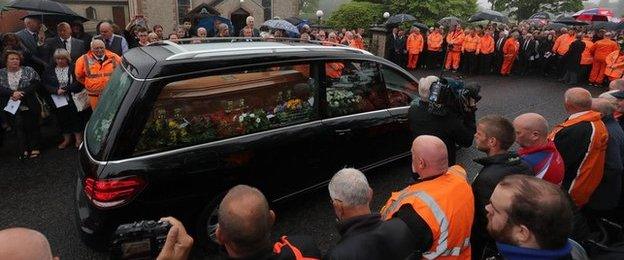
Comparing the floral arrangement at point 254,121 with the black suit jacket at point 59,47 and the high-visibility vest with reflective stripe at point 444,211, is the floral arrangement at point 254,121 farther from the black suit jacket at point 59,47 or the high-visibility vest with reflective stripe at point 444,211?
the black suit jacket at point 59,47

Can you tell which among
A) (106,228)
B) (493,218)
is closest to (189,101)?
(106,228)

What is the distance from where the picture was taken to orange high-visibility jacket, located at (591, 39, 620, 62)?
11320mm

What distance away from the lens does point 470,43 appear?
1341cm

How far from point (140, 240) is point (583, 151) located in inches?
135

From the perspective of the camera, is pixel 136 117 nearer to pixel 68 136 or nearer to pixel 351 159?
pixel 351 159

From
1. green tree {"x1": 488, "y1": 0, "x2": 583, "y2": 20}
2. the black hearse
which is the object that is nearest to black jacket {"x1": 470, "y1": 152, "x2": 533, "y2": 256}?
the black hearse

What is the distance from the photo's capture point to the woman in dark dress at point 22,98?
5418 millimetres

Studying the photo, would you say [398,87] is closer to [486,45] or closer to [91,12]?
[486,45]

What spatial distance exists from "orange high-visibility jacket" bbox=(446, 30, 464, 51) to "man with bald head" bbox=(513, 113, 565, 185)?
11.6 metres

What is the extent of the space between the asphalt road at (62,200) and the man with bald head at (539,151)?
194 centimetres

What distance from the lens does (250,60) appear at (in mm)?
3492

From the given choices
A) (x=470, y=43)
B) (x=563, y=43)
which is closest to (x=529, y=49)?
(x=563, y=43)

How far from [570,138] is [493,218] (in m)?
2.08

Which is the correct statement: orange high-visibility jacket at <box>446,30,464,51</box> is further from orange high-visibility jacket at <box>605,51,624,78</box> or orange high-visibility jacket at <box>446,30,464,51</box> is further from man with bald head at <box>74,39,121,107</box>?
man with bald head at <box>74,39,121,107</box>
